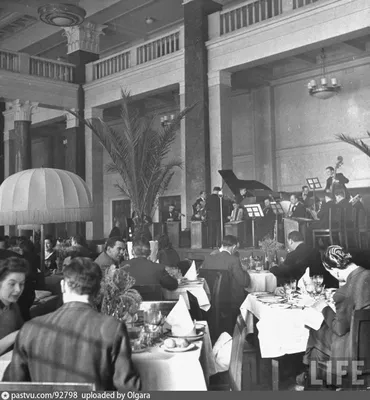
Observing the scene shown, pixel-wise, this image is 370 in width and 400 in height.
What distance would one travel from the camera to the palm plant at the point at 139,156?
3623 millimetres

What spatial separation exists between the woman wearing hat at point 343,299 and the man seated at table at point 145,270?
1.27 metres

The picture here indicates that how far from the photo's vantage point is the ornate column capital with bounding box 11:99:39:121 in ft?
12.9

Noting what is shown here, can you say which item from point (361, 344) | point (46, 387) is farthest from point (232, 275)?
point (46, 387)

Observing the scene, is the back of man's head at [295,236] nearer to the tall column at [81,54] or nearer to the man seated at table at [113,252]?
the man seated at table at [113,252]

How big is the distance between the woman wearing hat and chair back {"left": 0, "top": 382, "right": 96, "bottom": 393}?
1303 mm

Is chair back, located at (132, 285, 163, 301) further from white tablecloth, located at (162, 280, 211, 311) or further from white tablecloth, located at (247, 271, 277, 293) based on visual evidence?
white tablecloth, located at (247, 271, 277, 293)

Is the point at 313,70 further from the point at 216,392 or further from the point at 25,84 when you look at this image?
the point at 216,392

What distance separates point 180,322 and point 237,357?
325 millimetres

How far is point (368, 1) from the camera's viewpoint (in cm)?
529

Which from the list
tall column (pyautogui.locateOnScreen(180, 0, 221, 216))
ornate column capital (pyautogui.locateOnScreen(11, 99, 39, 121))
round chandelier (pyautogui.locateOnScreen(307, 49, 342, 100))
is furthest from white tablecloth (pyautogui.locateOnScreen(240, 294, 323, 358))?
round chandelier (pyautogui.locateOnScreen(307, 49, 342, 100))

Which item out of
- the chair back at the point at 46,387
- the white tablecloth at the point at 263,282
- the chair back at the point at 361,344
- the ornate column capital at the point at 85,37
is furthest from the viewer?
the white tablecloth at the point at 263,282

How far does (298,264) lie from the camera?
13.1 feet

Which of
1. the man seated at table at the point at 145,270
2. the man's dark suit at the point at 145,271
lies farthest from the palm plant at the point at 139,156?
the man's dark suit at the point at 145,271

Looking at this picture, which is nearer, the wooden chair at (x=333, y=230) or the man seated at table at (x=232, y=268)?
the wooden chair at (x=333, y=230)
